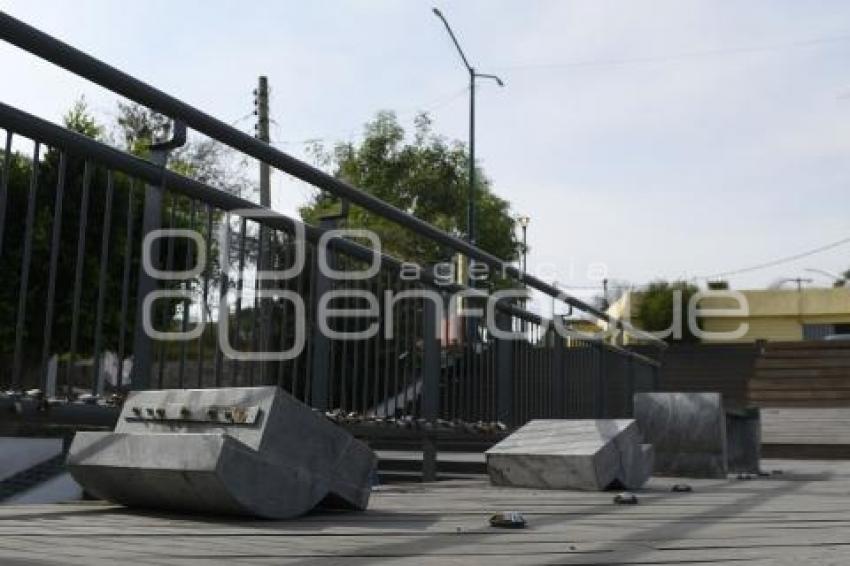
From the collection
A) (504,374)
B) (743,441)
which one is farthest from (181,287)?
(743,441)

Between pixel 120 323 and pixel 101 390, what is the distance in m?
0.26

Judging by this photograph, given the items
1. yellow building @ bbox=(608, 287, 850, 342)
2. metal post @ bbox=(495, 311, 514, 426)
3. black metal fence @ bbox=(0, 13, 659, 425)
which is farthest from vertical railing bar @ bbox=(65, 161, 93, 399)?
yellow building @ bbox=(608, 287, 850, 342)

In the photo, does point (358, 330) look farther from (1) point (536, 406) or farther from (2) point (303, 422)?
(1) point (536, 406)

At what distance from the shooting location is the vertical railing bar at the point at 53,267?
3.16 m

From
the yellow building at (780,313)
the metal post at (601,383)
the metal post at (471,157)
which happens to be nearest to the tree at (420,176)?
the metal post at (471,157)

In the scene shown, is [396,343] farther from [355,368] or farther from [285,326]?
[285,326]

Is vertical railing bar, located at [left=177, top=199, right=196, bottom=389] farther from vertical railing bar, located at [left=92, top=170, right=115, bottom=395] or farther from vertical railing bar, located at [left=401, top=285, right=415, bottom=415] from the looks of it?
vertical railing bar, located at [left=401, top=285, right=415, bottom=415]

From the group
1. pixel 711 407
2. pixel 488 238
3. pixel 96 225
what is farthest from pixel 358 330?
pixel 488 238

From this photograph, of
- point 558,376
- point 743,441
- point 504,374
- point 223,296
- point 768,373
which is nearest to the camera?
point 223,296

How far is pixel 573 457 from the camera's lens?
16.4 feet

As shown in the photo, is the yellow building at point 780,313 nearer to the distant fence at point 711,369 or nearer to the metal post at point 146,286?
the distant fence at point 711,369

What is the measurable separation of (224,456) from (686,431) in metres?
5.47

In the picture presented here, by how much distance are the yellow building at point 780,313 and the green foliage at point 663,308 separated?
2.55 m

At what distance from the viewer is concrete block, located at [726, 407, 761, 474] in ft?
27.9
